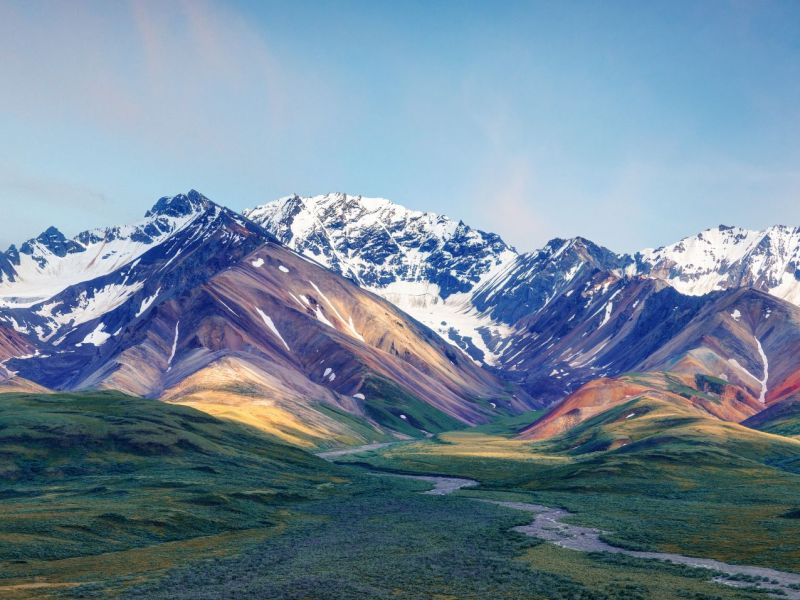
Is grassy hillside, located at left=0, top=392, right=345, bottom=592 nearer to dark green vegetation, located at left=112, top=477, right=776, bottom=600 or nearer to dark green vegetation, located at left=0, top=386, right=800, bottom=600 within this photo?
dark green vegetation, located at left=0, top=386, right=800, bottom=600

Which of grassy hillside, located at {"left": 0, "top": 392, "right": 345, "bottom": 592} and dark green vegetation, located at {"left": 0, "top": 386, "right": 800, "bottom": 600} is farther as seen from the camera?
grassy hillside, located at {"left": 0, "top": 392, "right": 345, "bottom": 592}

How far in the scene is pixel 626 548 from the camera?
115875 mm

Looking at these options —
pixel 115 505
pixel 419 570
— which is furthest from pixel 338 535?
pixel 115 505

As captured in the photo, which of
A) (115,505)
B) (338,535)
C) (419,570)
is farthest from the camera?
(115,505)

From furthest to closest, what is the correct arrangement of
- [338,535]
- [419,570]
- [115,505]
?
[115,505] → [338,535] → [419,570]

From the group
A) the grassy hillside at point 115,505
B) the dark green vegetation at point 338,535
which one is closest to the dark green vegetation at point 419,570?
the dark green vegetation at point 338,535

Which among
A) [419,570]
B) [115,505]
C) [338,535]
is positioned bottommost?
[115,505]

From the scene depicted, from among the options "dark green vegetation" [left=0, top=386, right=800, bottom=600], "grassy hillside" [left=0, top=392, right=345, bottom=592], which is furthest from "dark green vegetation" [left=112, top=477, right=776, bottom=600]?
"grassy hillside" [left=0, top=392, right=345, bottom=592]

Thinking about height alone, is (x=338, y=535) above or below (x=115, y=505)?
above

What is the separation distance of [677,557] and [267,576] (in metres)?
49.9

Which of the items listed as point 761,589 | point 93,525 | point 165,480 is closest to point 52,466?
point 165,480

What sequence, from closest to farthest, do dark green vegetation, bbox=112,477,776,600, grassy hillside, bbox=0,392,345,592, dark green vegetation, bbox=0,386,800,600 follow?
dark green vegetation, bbox=112,477,776,600
dark green vegetation, bbox=0,386,800,600
grassy hillside, bbox=0,392,345,592

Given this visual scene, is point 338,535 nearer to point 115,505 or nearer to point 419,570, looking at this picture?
point 419,570

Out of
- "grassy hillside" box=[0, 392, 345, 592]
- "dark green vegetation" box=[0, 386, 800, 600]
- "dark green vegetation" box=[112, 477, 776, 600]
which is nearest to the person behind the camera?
"dark green vegetation" box=[112, 477, 776, 600]
